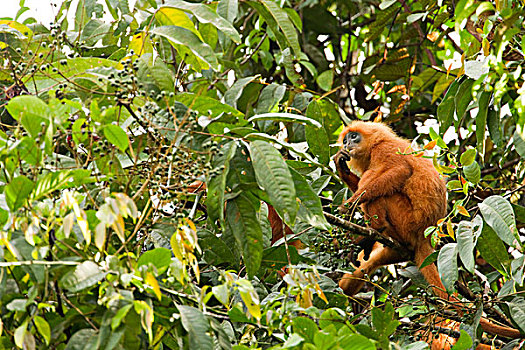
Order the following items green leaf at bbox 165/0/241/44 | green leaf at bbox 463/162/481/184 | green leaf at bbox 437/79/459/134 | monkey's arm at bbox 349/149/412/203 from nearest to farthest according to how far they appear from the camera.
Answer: green leaf at bbox 165/0/241/44 → green leaf at bbox 463/162/481/184 → green leaf at bbox 437/79/459/134 → monkey's arm at bbox 349/149/412/203

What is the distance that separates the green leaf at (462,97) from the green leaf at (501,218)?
1.83 ft

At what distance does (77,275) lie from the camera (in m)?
1.45

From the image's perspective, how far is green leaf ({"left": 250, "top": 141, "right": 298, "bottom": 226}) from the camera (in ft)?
5.71

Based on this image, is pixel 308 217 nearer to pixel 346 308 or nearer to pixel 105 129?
pixel 105 129

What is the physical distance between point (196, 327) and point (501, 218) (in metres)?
1.33

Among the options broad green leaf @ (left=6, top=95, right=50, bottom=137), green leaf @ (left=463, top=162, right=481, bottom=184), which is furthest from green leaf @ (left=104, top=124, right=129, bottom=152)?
green leaf @ (left=463, top=162, right=481, bottom=184)

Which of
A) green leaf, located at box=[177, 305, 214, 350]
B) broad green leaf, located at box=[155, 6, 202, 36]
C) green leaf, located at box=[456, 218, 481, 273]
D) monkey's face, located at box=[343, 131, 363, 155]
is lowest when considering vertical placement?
monkey's face, located at box=[343, 131, 363, 155]

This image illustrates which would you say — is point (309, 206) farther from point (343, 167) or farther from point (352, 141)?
point (352, 141)

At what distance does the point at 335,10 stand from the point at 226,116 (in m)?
4.13

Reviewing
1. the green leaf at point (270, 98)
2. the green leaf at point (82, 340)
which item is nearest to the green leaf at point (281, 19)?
the green leaf at point (270, 98)

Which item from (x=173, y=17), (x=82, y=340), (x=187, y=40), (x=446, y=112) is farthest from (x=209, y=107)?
(x=446, y=112)

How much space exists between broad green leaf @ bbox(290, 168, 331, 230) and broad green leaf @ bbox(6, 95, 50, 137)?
2.67ft

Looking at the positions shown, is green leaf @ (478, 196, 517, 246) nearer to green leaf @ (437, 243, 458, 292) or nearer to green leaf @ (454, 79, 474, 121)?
green leaf @ (437, 243, 458, 292)

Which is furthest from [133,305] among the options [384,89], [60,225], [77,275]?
[384,89]
